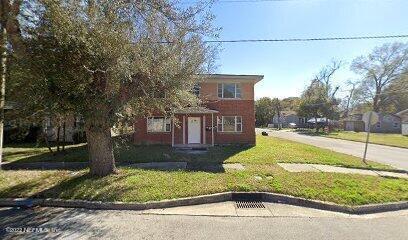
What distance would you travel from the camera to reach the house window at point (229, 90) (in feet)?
72.0

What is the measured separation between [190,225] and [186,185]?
2.68 meters

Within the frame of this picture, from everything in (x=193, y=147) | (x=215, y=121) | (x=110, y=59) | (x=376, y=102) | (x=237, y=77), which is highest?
(x=376, y=102)

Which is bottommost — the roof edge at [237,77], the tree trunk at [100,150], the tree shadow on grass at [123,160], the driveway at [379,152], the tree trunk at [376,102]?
the driveway at [379,152]

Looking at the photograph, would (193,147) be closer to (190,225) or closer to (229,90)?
(229,90)

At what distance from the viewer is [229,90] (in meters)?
22.0

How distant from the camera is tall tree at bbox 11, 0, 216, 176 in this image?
8008mm

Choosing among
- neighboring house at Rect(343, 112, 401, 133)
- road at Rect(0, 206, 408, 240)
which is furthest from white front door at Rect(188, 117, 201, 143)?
neighboring house at Rect(343, 112, 401, 133)

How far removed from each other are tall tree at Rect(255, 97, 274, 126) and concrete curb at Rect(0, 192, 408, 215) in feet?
234

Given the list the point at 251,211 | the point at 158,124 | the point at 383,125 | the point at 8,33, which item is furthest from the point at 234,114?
the point at 383,125

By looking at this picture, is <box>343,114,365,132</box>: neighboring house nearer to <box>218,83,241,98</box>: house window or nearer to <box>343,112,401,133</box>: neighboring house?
<box>343,112,401,133</box>: neighboring house

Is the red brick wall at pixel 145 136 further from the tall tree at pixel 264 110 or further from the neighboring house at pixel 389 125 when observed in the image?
the tall tree at pixel 264 110

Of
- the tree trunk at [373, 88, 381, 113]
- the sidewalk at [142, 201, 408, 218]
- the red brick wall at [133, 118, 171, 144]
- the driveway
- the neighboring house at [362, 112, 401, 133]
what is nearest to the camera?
the sidewalk at [142, 201, 408, 218]

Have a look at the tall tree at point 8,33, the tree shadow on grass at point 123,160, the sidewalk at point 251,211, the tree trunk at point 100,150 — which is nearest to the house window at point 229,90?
the tree shadow on grass at point 123,160

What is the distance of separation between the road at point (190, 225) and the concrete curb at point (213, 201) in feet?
0.85
